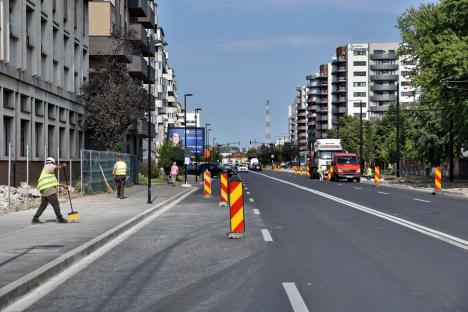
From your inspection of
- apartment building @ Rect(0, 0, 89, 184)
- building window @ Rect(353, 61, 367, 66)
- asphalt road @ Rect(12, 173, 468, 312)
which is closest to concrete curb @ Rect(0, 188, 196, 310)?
asphalt road @ Rect(12, 173, 468, 312)

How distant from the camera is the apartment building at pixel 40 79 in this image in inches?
1057

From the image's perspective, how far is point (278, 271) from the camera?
9242mm

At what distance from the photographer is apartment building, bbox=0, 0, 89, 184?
26844 mm

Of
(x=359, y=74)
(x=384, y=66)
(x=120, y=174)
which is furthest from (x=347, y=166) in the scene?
(x=359, y=74)

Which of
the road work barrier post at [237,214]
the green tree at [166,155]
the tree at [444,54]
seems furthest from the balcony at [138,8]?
the road work barrier post at [237,214]

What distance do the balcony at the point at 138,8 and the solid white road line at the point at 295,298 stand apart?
53241mm

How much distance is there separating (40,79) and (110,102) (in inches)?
326

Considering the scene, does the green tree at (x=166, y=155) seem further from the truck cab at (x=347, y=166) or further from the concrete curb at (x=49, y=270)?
the concrete curb at (x=49, y=270)

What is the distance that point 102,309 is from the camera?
689 cm

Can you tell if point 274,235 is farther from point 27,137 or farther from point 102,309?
point 27,137

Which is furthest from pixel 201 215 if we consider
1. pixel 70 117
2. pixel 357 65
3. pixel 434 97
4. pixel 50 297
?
pixel 357 65

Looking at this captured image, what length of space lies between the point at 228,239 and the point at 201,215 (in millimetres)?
6401

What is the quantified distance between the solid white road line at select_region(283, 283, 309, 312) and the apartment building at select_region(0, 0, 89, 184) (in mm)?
18627

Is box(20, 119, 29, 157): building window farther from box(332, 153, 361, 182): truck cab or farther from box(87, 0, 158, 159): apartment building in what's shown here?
box(332, 153, 361, 182): truck cab
